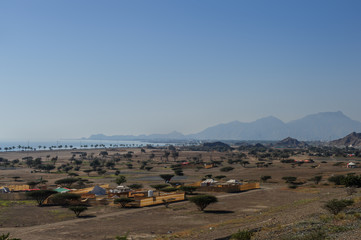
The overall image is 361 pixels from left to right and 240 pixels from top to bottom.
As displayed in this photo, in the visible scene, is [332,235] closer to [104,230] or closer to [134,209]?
[104,230]

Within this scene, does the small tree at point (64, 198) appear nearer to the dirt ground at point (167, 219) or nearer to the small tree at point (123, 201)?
the dirt ground at point (167, 219)

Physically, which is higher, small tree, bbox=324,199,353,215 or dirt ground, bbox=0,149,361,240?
small tree, bbox=324,199,353,215

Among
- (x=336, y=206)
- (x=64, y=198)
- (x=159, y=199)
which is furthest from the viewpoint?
(x=159, y=199)

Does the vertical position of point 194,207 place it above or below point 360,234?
below

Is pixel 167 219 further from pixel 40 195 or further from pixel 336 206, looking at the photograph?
pixel 40 195

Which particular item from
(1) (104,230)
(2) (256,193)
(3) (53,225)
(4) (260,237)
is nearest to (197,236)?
(4) (260,237)

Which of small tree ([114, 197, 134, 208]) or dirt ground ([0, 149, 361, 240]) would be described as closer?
dirt ground ([0, 149, 361, 240])

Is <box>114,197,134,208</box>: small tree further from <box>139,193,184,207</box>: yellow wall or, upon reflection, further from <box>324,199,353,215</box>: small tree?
<box>324,199,353,215</box>: small tree

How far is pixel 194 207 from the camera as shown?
175 ft


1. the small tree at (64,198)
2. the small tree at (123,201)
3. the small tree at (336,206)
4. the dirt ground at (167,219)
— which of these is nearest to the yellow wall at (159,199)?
the dirt ground at (167,219)

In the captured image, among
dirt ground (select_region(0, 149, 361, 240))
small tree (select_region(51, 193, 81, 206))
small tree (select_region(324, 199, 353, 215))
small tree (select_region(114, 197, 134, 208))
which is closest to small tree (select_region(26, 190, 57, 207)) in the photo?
small tree (select_region(51, 193, 81, 206))

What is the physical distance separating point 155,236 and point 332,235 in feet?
58.1

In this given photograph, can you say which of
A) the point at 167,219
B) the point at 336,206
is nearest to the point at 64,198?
the point at 167,219

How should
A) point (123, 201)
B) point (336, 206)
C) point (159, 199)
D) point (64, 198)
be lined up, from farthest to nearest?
1. point (159, 199)
2. point (64, 198)
3. point (123, 201)
4. point (336, 206)
